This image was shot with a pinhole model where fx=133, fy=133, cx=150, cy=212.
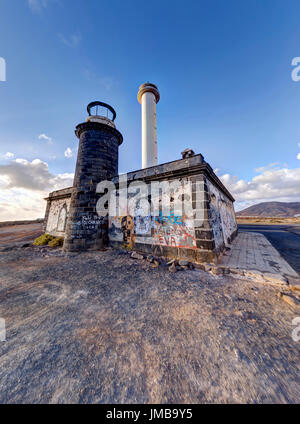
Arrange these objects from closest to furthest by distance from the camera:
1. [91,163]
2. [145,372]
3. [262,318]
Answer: [145,372]
[262,318]
[91,163]

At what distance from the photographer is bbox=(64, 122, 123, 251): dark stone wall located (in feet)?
23.6

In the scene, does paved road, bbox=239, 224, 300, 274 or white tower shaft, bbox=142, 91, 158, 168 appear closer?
paved road, bbox=239, 224, 300, 274

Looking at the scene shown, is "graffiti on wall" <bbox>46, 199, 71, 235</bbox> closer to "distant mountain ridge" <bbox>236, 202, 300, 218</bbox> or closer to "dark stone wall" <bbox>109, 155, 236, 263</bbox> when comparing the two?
"dark stone wall" <bbox>109, 155, 236, 263</bbox>

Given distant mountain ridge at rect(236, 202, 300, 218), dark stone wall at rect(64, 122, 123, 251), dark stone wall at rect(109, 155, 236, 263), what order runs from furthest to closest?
distant mountain ridge at rect(236, 202, 300, 218)
dark stone wall at rect(64, 122, 123, 251)
dark stone wall at rect(109, 155, 236, 263)

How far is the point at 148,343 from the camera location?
186 centimetres

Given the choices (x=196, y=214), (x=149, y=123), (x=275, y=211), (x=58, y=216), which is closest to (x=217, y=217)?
(x=196, y=214)

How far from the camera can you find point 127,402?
127 cm

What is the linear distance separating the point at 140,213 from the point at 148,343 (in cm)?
484

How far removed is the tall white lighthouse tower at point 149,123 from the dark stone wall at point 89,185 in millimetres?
4325

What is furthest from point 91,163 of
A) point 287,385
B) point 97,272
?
point 287,385

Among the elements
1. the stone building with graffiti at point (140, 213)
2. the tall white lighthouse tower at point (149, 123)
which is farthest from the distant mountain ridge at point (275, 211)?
the stone building with graffiti at point (140, 213)

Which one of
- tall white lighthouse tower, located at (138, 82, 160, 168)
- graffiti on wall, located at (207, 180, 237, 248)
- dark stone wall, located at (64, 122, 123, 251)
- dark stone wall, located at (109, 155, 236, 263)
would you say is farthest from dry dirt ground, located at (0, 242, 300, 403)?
tall white lighthouse tower, located at (138, 82, 160, 168)
